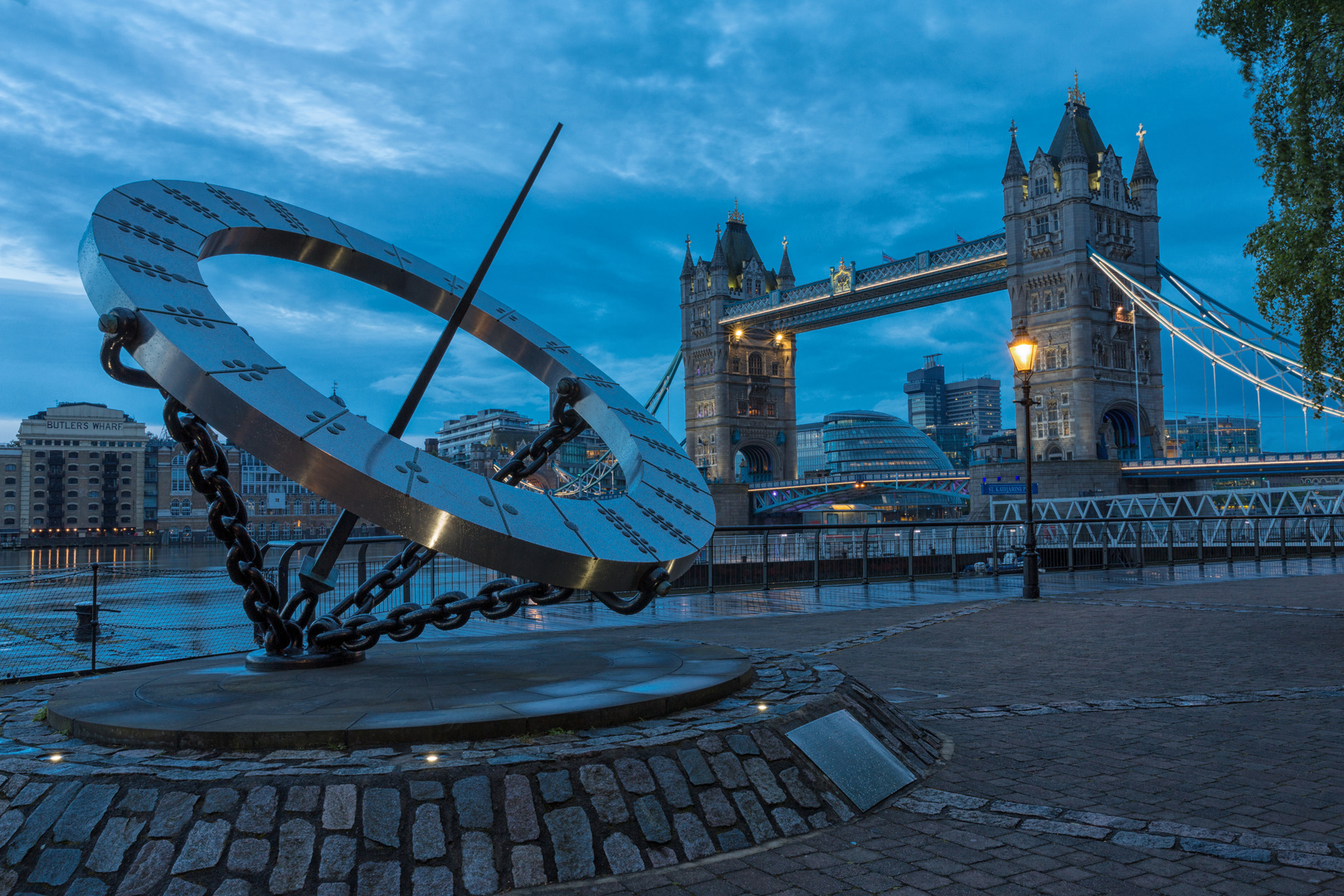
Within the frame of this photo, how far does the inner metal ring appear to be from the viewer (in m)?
4.04

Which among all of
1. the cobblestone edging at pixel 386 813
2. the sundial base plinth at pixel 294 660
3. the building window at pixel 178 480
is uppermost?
the building window at pixel 178 480

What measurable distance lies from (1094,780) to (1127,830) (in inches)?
29.2

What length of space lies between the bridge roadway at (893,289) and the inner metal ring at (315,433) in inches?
2242

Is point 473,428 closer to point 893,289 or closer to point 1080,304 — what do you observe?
point 893,289

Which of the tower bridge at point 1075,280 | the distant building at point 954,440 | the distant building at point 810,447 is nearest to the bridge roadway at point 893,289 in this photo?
the tower bridge at point 1075,280

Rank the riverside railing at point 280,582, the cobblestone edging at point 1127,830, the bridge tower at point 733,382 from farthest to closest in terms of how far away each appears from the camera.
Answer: the bridge tower at point 733,382, the riverside railing at point 280,582, the cobblestone edging at point 1127,830

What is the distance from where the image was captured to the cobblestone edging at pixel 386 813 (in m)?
3.02

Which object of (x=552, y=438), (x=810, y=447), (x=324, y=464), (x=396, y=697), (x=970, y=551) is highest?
(x=810, y=447)

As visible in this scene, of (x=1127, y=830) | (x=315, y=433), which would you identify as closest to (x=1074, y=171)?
(x=1127, y=830)

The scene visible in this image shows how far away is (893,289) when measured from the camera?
66.5m

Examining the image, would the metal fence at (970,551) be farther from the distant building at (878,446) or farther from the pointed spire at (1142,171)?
the distant building at (878,446)

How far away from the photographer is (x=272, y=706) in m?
4.12

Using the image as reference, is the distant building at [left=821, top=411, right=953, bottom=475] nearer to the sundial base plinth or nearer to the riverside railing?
the riverside railing

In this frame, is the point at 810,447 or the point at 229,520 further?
the point at 810,447
